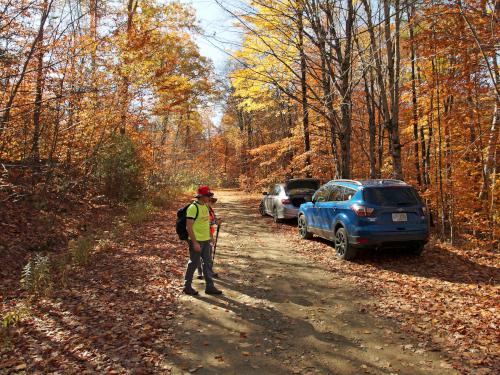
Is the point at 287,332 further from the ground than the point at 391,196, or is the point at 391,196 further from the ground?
the point at 391,196

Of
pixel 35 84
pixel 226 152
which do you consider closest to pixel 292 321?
pixel 35 84

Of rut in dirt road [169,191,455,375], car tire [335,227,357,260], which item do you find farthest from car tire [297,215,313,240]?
rut in dirt road [169,191,455,375]

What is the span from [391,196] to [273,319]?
428 centimetres

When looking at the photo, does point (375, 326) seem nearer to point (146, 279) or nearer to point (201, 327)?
point (201, 327)

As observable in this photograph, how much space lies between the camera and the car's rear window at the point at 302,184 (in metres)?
14.7

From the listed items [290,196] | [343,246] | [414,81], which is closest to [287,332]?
[343,246]

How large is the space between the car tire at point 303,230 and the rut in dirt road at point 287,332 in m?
3.38

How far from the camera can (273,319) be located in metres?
5.55

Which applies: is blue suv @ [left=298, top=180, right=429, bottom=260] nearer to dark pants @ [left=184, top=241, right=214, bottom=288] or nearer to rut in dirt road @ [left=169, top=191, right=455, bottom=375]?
rut in dirt road @ [left=169, top=191, right=455, bottom=375]

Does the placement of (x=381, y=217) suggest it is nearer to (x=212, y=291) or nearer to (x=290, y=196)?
(x=212, y=291)

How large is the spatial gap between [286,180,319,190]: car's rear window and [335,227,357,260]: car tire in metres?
5.49

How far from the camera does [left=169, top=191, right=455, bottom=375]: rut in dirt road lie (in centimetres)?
419

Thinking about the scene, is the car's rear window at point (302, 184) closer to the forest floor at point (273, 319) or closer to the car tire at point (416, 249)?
the forest floor at point (273, 319)

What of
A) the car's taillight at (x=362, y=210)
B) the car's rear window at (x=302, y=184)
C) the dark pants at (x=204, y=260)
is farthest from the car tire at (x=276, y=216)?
the dark pants at (x=204, y=260)
